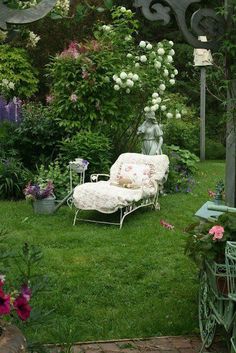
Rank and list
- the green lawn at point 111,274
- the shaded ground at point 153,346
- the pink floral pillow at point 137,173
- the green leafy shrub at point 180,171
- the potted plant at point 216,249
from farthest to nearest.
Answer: the green leafy shrub at point 180,171 → the pink floral pillow at point 137,173 → the green lawn at point 111,274 → the shaded ground at point 153,346 → the potted plant at point 216,249

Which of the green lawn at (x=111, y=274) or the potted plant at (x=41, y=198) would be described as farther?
the potted plant at (x=41, y=198)

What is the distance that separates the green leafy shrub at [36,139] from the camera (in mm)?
10562

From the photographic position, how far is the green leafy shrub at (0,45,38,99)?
18.8 metres

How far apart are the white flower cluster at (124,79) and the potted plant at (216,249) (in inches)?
262

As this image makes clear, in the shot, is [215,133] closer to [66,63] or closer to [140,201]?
[66,63]

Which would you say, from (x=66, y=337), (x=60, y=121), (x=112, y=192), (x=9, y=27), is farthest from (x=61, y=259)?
(x=60, y=121)

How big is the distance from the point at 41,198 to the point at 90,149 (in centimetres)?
162

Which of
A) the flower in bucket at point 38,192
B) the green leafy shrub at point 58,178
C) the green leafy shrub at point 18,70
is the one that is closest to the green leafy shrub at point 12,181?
the green leafy shrub at point 58,178

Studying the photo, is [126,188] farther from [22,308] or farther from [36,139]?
[22,308]

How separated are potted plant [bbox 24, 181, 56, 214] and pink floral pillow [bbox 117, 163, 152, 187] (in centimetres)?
103

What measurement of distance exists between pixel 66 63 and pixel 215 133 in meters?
10.1

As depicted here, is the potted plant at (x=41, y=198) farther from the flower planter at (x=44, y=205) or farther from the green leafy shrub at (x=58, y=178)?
the green leafy shrub at (x=58, y=178)

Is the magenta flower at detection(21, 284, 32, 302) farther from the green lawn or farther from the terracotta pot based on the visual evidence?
the green lawn

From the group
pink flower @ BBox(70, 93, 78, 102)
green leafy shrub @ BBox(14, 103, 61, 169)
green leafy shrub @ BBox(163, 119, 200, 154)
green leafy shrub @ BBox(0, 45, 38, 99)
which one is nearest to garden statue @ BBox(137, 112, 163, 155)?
pink flower @ BBox(70, 93, 78, 102)
